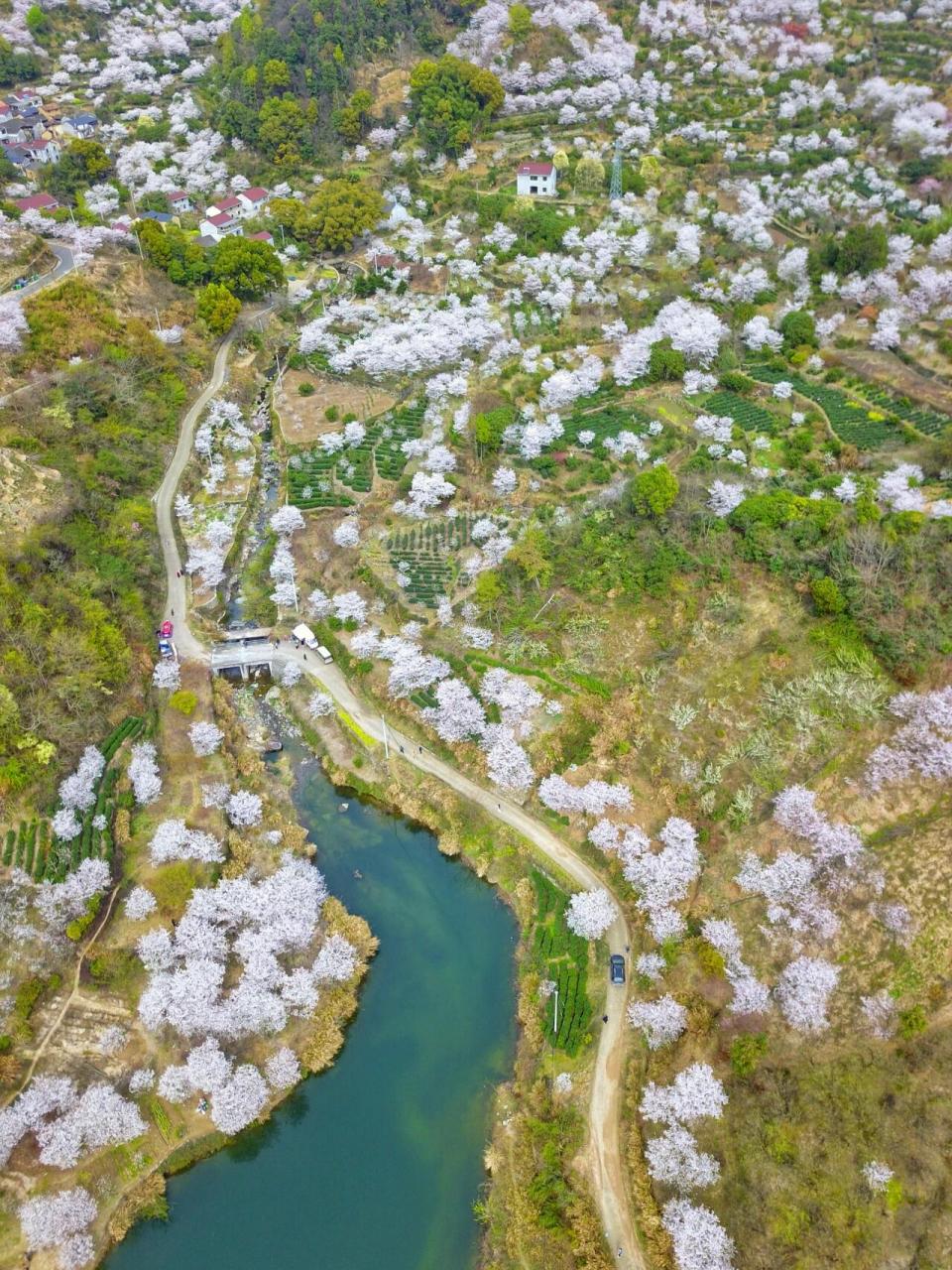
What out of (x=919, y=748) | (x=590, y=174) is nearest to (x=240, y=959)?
(x=919, y=748)

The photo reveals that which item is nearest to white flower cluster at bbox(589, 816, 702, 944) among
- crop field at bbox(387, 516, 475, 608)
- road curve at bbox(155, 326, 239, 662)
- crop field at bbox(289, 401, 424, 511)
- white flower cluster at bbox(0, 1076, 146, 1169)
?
crop field at bbox(387, 516, 475, 608)

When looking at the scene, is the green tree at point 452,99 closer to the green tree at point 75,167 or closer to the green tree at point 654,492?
the green tree at point 75,167

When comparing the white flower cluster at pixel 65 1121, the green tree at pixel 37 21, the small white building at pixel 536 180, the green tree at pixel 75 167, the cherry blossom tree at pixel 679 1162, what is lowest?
the white flower cluster at pixel 65 1121

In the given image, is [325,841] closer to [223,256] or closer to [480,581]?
[480,581]

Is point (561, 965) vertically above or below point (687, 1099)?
below

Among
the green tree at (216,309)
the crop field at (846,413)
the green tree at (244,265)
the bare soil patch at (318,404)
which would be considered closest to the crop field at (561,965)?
the crop field at (846,413)

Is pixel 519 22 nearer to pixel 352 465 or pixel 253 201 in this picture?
pixel 253 201

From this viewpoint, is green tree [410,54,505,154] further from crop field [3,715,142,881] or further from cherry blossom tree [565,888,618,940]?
cherry blossom tree [565,888,618,940]
